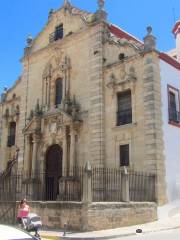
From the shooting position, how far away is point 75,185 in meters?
21.6

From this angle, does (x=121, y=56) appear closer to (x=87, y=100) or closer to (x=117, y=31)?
(x=87, y=100)

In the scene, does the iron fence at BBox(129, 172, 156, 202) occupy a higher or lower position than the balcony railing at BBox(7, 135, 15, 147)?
lower

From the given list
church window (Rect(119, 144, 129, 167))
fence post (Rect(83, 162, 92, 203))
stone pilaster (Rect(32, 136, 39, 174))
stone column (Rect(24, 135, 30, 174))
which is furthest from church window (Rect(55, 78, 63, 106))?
fence post (Rect(83, 162, 92, 203))

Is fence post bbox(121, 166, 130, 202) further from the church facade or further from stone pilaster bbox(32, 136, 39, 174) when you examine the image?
stone pilaster bbox(32, 136, 39, 174)

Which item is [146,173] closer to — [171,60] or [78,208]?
[78,208]

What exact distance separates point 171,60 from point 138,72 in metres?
2.32

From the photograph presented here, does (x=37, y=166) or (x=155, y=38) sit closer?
(x=155, y=38)

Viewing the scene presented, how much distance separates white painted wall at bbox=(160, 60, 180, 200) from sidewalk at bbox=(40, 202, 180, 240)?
91 centimetres

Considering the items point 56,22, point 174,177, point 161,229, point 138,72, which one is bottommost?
point 161,229

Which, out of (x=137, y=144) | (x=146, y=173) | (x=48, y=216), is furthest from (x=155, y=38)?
(x=48, y=216)

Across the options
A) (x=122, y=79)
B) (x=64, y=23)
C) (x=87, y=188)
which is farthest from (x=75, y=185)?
(x=64, y=23)

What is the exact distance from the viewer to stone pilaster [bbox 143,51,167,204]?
18984 mm

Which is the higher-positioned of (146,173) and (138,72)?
(138,72)

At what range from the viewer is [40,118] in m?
25.0
